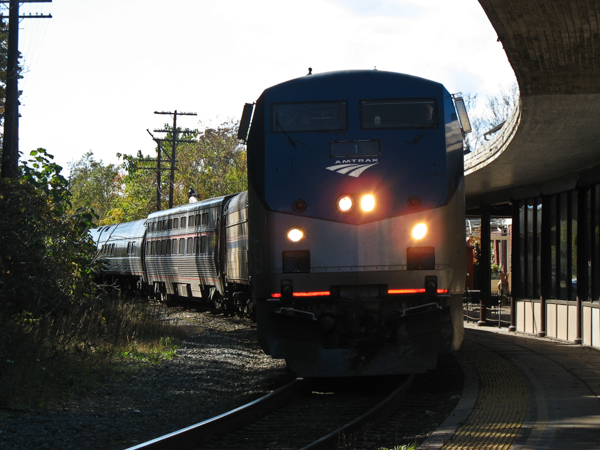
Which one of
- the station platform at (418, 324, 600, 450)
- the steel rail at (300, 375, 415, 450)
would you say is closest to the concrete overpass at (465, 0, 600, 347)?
the station platform at (418, 324, 600, 450)

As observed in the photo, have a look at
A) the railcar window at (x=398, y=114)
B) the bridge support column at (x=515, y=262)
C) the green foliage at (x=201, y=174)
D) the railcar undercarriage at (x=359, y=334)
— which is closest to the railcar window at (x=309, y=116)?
the railcar window at (x=398, y=114)

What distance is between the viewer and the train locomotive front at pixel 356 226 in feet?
27.3

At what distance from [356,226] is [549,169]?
237 inches

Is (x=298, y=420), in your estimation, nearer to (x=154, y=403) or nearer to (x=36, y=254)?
(x=154, y=403)

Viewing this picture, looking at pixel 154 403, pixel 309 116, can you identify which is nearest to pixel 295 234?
pixel 309 116

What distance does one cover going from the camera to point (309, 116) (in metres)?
8.94

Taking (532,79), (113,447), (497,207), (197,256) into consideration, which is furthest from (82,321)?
(497,207)

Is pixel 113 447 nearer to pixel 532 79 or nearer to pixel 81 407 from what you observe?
pixel 81 407

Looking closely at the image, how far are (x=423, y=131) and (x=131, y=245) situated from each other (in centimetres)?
2419

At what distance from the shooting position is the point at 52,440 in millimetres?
6410

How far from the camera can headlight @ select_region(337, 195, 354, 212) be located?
848 centimetres

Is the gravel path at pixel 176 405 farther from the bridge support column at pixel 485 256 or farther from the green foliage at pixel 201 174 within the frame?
the green foliage at pixel 201 174

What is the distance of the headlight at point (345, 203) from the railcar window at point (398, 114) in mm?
958

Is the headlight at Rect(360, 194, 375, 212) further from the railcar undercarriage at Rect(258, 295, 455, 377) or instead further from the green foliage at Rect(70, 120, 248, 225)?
the green foliage at Rect(70, 120, 248, 225)
